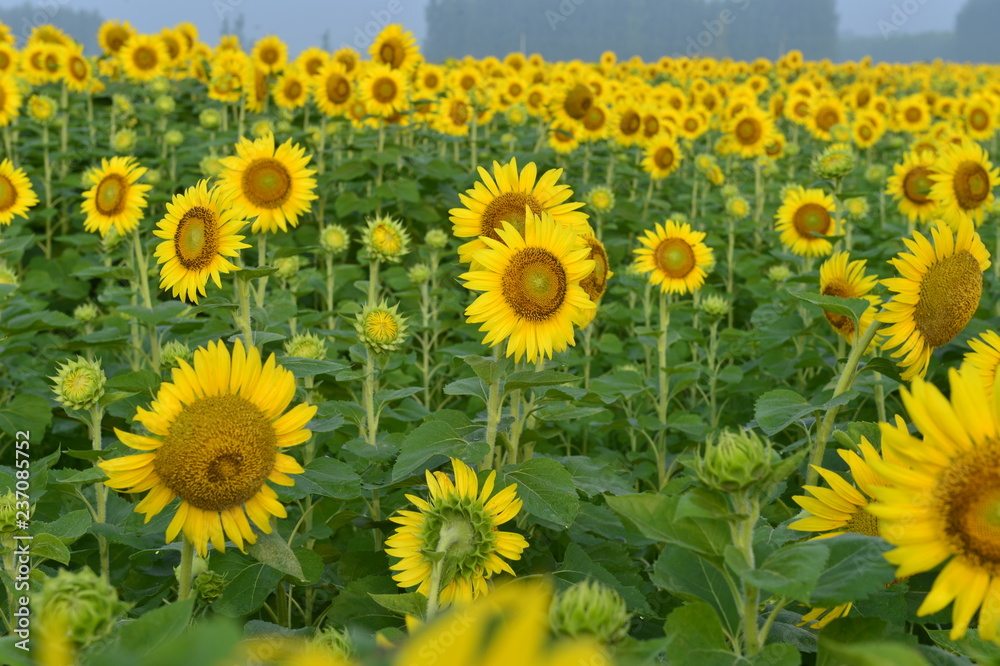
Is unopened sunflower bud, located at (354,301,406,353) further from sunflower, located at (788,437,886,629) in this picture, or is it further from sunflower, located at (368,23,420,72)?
sunflower, located at (368,23,420,72)

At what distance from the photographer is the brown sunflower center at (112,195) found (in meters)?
3.18

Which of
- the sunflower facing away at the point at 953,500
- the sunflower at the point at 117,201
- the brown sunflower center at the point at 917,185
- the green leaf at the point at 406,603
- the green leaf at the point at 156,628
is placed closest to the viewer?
the green leaf at the point at 156,628

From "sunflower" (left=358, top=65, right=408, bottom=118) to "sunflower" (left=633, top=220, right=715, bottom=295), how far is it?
2921mm

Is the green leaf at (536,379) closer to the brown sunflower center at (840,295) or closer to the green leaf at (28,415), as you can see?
the brown sunflower center at (840,295)

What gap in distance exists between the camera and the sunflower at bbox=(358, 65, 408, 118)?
19.6ft

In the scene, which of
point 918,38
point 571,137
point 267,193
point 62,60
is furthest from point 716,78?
point 918,38

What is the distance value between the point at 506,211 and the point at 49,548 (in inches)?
51.5

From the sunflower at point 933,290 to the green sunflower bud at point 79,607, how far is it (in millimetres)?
1697

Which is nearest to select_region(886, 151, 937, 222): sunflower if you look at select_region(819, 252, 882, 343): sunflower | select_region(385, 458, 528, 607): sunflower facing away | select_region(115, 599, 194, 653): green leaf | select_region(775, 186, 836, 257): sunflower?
select_region(775, 186, 836, 257): sunflower

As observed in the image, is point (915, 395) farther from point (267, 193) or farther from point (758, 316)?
point (758, 316)

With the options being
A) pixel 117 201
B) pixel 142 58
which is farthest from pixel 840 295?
pixel 142 58

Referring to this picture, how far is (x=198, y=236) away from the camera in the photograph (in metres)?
2.04

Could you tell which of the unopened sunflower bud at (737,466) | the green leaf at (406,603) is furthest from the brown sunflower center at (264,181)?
the unopened sunflower bud at (737,466)

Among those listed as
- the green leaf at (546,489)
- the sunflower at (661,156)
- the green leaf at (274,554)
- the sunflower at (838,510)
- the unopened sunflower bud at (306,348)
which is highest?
the sunflower at (661,156)
